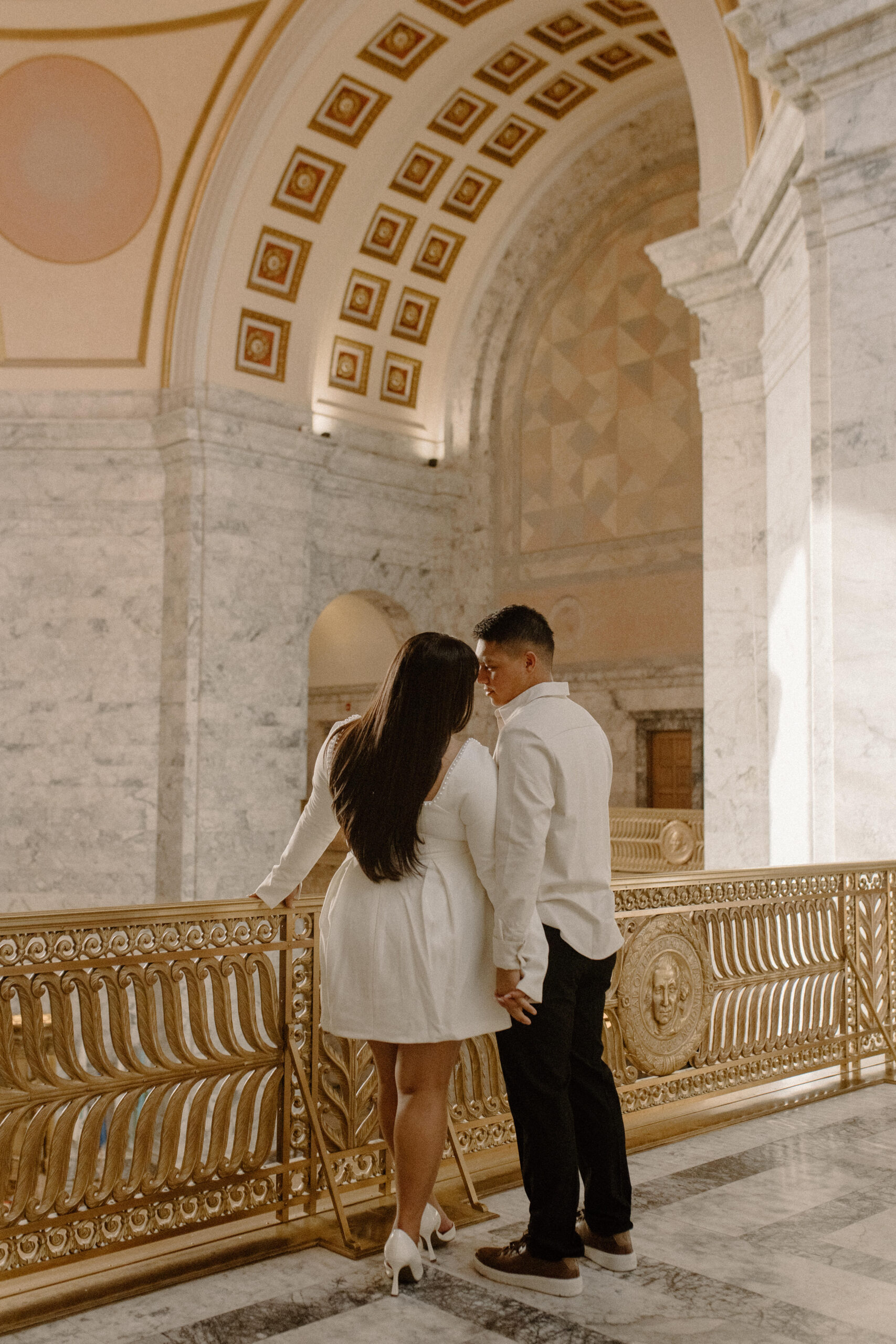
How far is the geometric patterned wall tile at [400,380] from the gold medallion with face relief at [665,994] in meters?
10.8

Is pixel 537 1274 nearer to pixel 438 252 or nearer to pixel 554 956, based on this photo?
pixel 554 956

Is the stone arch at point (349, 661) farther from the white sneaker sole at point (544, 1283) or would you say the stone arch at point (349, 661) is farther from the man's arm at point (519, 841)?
the white sneaker sole at point (544, 1283)

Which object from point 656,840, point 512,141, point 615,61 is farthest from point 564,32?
point 656,840

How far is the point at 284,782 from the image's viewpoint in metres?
12.8

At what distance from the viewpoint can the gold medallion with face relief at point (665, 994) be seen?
4.27 metres

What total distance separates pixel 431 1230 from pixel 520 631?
1487 millimetres

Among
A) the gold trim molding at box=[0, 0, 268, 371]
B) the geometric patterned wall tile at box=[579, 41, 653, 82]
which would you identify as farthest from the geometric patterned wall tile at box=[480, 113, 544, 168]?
the gold trim molding at box=[0, 0, 268, 371]

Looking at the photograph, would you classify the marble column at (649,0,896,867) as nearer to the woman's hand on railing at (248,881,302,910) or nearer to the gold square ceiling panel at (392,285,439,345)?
the woman's hand on railing at (248,881,302,910)

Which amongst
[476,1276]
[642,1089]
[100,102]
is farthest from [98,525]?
[476,1276]

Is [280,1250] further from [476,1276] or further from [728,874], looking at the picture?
[728,874]

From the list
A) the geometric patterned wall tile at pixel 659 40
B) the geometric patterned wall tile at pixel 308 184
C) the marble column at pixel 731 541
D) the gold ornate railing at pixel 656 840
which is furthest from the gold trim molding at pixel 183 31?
the gold ornate railing at pixel 656 840

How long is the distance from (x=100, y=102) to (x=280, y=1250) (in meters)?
11.7

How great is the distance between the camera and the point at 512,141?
1380 cm

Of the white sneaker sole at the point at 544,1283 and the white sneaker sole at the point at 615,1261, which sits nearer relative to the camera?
the white sneaker sole at the point at 544,1283
